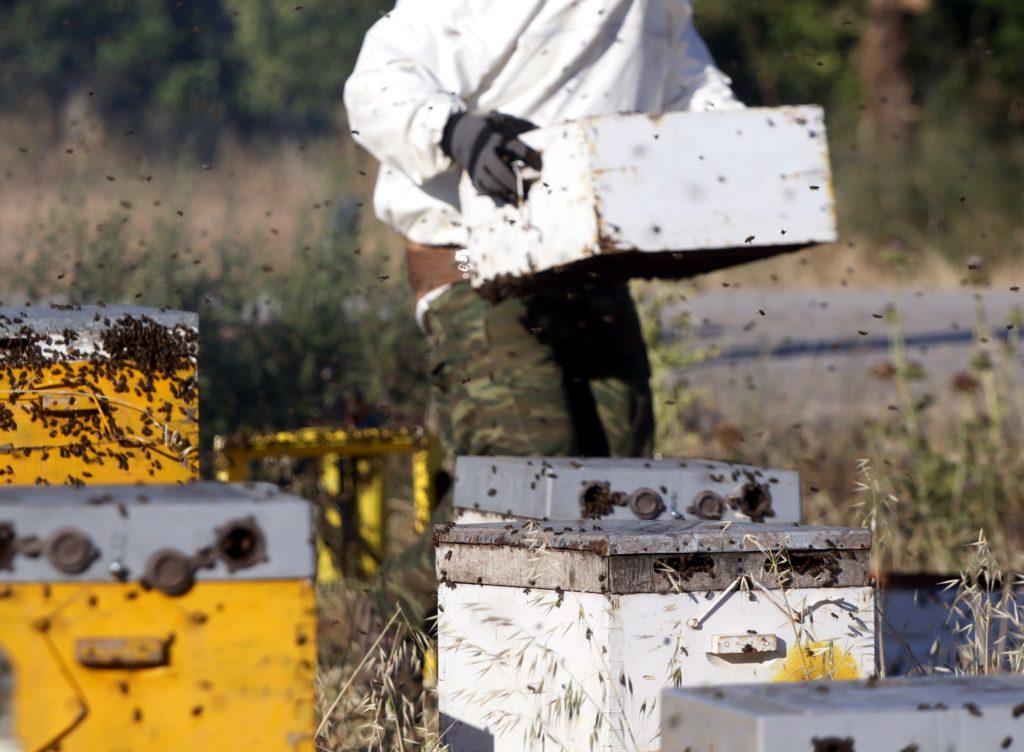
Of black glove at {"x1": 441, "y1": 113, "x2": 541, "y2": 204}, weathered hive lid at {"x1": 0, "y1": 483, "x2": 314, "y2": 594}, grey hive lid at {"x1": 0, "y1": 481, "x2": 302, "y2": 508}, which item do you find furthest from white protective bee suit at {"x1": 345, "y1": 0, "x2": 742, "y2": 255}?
weathered hive lid at {"x1": 0, "y1": 483, "x2": 314, "y2": 594}

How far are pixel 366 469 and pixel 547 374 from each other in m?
1.49

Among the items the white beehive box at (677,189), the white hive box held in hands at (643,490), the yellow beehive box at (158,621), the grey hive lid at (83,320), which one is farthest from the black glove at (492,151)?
the yellow beehive box at (158,621)

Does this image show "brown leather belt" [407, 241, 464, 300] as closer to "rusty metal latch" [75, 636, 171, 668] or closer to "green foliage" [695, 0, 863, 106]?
"rusty metal latch" [75, 636, 171, 668]

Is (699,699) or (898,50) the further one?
→ (898,50)

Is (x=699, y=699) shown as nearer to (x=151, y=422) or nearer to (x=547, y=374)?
(x=151, y=422)

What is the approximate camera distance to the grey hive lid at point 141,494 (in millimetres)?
1911

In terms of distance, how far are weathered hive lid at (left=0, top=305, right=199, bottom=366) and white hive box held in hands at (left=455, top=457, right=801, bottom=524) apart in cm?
76

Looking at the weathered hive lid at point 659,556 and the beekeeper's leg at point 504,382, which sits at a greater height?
the beekeeper's leg at point 504,382

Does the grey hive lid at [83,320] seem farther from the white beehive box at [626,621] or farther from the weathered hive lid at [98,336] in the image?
the white beehive box at [626,621]

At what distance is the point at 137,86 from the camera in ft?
69.3

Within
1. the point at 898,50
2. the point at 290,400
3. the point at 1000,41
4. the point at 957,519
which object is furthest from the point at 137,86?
the point at 957,519

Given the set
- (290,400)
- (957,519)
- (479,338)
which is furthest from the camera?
(290,400)

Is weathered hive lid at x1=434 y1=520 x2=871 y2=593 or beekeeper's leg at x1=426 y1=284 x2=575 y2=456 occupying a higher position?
beekeeper's leg at x1=426 y1=284 x2=575 y2=456

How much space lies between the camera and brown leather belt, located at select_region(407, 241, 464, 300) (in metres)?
4.14
